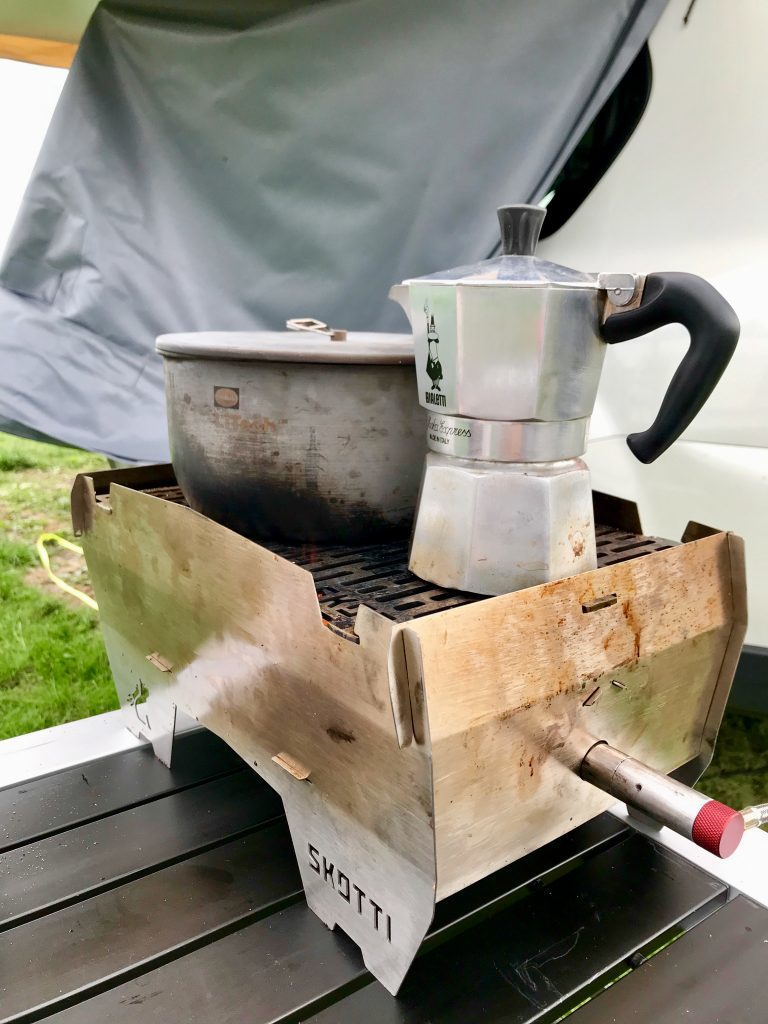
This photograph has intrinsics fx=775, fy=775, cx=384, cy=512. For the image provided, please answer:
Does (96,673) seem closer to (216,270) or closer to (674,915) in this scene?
(216,270)

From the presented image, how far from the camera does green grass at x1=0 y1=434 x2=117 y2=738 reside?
1.75m

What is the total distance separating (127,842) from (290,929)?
0.78ft

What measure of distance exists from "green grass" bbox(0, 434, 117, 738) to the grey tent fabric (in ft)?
1.77

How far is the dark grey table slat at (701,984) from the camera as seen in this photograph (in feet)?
2.18

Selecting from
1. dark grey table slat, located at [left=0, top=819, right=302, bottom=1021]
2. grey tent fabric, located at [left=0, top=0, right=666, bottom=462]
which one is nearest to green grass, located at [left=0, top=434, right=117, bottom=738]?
grey tent fabric, located at [left=0, top=0, right=666, bottom=462]

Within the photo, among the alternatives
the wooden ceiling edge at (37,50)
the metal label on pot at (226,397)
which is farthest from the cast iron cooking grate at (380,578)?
the wooden ceiling edge at (37,50)

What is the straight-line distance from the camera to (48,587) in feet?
7.90

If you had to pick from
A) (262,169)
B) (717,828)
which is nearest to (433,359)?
(717,828)

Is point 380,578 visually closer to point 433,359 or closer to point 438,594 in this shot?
point 438,594

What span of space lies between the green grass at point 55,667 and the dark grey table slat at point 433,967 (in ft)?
2.85

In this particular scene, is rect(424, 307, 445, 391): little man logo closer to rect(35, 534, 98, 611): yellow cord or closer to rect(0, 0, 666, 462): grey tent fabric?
rect(0, 0, 666, 462): grey tent fabric

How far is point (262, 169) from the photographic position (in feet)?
6.12

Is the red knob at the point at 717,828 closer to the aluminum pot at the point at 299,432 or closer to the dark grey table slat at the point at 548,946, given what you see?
the dark grey table slat at the point at 548,946

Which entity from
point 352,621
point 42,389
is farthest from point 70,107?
point 352,621
